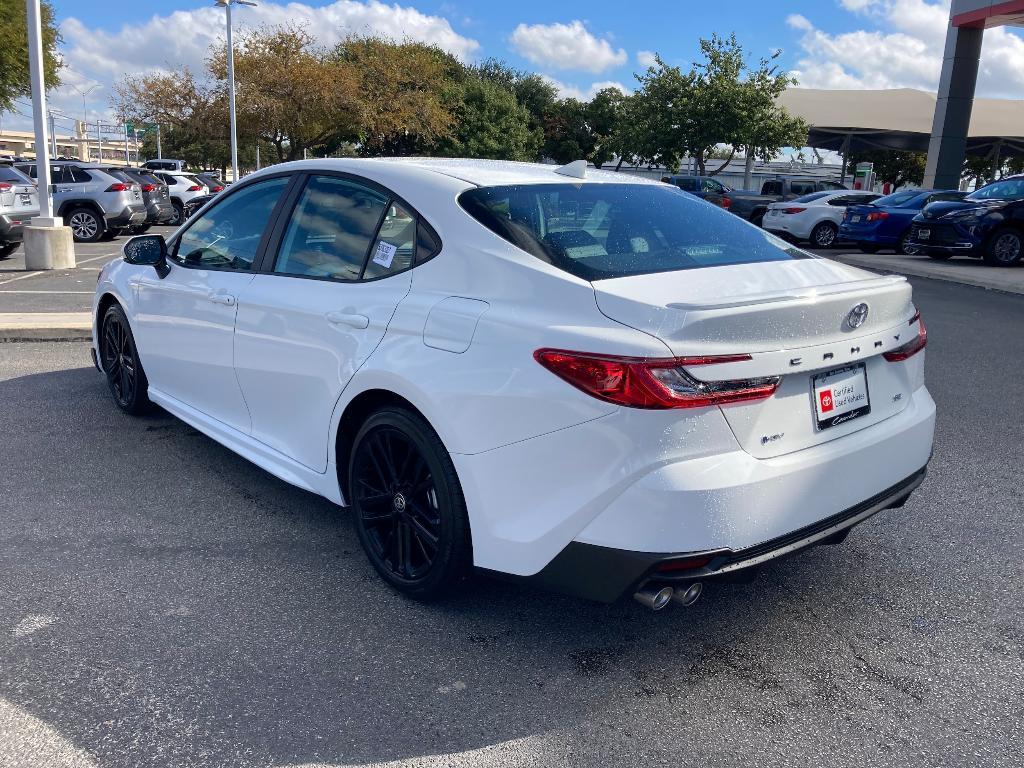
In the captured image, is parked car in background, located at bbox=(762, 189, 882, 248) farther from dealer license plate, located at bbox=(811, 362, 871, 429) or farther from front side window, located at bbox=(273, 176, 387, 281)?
dealer license plate, located at bbox=(811, 362, 871, 429)

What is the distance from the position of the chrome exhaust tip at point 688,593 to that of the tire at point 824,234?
Result: 19.3 metres

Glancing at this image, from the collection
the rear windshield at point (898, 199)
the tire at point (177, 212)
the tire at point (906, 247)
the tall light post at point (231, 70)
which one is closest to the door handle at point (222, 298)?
the tire at point (906, 247)

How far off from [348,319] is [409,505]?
2.42 ft

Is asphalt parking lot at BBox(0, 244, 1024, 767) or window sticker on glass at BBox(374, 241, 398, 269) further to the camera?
window sticker on glass at BBox(374, 241, 398, 269)

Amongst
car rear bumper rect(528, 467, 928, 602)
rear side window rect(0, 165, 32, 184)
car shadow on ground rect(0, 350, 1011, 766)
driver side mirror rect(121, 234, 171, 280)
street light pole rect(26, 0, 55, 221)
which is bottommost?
car shadow on ground rect(0, 350, 1011, 766)

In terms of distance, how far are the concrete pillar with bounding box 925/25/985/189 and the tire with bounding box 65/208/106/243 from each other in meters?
21.9

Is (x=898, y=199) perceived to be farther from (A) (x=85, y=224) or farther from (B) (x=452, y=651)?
(B) (x=452, y=651)

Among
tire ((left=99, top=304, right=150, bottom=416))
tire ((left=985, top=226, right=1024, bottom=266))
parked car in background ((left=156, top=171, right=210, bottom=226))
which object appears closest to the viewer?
tire ((left=99, top=304, right=150, bottom=416))

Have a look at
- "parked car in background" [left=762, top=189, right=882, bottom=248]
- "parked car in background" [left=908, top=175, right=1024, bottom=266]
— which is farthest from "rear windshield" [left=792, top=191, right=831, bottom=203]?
"parked car in background" [left=908, top=175, right=1024, bottom=266]

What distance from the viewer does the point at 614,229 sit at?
10.7 ft

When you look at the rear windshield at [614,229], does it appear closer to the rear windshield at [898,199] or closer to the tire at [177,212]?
the rear windshield at [898,199]

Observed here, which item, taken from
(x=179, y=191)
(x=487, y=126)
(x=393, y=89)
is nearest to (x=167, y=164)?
(x=393, y=89)

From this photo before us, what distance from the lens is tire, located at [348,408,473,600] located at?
293 centimetres

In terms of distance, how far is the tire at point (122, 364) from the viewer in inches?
206
